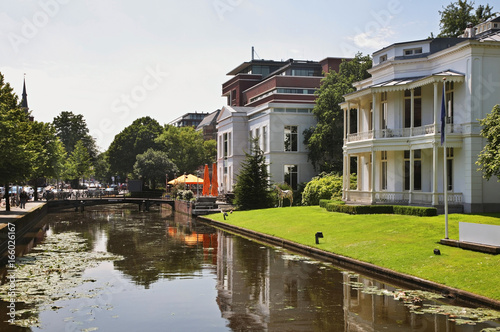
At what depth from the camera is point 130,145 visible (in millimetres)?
102938

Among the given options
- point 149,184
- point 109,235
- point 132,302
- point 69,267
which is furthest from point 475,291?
point 149,184

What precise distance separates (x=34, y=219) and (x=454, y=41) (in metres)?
34.3

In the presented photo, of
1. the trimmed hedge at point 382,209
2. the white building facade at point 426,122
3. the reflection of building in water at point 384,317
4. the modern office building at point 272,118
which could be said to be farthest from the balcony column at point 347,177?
the reflection of building in water at point 384,317

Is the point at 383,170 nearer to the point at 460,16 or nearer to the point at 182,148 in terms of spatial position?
the point at 460,16

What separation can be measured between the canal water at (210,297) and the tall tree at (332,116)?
102 ft

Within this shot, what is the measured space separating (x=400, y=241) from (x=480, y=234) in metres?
3.88

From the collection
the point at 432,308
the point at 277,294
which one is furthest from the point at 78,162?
the point at 432,308

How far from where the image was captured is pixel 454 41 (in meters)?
35.7

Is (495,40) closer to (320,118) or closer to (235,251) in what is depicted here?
(235,251)

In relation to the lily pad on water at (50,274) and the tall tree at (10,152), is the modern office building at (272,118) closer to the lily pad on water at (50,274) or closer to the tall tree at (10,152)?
the tall tree at (10,152)

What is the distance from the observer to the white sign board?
18.2 meters

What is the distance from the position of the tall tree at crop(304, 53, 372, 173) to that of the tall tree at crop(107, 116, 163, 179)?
51.4 metres

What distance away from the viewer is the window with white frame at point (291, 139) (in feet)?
195

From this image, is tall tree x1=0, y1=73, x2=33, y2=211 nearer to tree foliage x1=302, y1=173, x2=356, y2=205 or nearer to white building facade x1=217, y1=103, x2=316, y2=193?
tree foliage x1=302, y1=173, x2=356, y2=205
